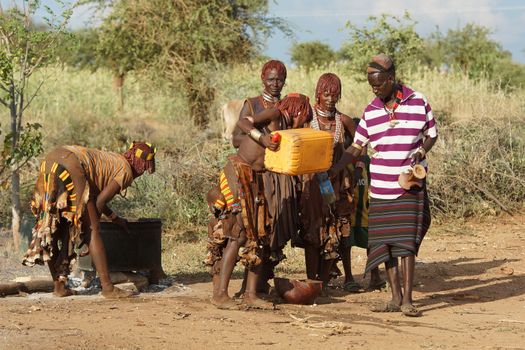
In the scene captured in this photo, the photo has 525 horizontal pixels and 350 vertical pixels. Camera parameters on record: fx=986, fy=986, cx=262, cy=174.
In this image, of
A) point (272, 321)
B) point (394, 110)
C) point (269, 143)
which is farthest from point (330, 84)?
point (272, 321)

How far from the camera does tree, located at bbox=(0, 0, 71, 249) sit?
32.9 feet

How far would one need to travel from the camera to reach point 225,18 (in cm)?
2008

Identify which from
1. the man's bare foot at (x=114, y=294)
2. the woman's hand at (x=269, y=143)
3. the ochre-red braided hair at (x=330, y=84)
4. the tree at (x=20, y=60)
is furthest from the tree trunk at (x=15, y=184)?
the woman's hand at (x=269, y=143)

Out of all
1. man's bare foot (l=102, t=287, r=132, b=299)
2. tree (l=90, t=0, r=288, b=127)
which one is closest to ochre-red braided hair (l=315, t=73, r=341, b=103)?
man's bare foot (l=102, t=287, r=132, b=299)

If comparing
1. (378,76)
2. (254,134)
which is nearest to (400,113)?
(378,76)

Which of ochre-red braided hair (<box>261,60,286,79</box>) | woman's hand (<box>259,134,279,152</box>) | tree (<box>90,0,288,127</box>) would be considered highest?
tree (<box>90,0,288,127</box>)

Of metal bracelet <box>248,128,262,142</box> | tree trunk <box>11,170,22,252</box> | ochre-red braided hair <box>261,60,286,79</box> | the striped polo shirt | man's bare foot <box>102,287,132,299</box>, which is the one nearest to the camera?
metal bracelet <box>248,128,262,142</box>

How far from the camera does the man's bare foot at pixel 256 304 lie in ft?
24.1

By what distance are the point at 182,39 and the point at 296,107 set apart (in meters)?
12.7

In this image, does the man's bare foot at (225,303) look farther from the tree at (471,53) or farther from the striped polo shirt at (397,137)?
the tree at (471,53)

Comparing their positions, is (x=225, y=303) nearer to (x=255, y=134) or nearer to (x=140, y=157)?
(x=255, y=134)

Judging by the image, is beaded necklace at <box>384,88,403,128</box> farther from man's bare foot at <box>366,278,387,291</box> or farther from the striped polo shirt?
man's bare foot at <box>366,278,387,291</box>

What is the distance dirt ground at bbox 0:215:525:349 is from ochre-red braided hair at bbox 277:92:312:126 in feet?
4.79

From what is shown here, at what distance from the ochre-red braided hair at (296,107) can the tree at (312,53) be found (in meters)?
34.5
